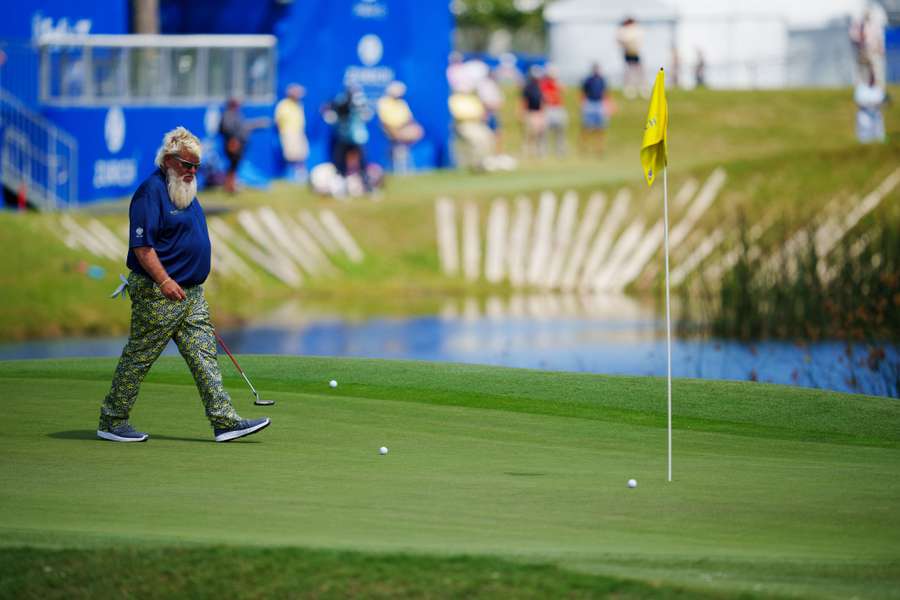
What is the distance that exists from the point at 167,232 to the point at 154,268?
25cm

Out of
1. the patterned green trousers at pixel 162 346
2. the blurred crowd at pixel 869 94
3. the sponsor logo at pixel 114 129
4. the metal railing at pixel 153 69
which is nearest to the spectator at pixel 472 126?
the metal railing at pixel 153 69

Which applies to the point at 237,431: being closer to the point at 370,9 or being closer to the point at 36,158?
the point at 36,158

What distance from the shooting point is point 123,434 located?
9719mm

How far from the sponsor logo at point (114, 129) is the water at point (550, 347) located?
207 inches

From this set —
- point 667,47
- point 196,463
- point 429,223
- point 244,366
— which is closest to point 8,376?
point 244,366

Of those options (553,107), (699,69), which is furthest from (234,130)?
(699,69)

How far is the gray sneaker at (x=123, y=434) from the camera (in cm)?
971

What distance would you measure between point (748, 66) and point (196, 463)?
158 ft

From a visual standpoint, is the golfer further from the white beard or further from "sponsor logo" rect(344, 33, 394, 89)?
"sponsor logo" rect(344, 33, 394, 89)

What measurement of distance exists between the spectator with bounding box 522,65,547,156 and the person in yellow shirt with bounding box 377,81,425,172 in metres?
3.00

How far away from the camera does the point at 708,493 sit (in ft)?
27.0

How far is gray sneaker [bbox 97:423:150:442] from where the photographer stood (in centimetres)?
971

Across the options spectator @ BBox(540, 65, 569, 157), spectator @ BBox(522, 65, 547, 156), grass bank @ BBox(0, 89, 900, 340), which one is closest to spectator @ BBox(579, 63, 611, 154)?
spectator @ BBox(540, 65, 569, 157)

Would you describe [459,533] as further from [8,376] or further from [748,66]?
[748,66]
